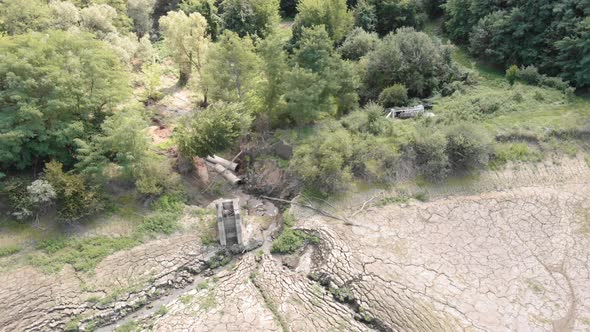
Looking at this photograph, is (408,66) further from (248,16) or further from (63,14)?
(63,14)

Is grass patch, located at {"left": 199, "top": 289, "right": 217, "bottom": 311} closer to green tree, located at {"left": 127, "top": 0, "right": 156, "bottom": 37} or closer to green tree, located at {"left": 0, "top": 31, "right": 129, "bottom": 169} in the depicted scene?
green tree, located at {"left": 0, "top": 31, "right": 129, "bottom": 169}

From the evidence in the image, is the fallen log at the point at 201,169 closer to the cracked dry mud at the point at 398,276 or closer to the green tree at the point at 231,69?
the green tree at the point at 231,69

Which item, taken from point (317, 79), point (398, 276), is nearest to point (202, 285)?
point (398, 276)

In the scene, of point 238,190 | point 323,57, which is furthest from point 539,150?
point 238,190

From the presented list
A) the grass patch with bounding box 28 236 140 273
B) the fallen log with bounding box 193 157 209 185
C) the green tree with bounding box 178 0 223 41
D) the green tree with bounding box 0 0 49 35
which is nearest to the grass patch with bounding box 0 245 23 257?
the grass patch with bounding box 28 236 140 273

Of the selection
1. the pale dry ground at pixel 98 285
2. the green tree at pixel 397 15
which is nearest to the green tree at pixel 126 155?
the pale dry ground at pixel 98 285

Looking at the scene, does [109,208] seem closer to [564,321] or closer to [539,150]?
[564,321]
